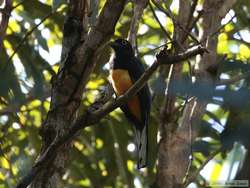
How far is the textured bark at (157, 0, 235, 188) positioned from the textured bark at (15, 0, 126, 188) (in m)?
0.71

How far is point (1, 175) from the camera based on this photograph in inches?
213

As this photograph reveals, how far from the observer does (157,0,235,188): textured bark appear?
13.1 ft

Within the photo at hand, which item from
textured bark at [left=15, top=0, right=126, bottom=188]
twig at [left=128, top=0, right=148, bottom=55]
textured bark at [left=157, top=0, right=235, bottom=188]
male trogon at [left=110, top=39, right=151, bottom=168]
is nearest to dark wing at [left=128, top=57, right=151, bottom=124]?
male trogon at [left=110, top=39, right=151, bottom=168]

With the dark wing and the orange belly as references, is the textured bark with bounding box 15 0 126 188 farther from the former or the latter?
the dark wing

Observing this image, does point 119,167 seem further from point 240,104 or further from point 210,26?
point 240,104

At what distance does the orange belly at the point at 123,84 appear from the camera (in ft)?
16.2

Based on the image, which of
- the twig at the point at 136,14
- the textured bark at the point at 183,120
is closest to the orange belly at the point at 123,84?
the textured bark at the point at 183,120

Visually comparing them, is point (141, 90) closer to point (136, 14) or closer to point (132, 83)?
point (132, 83)

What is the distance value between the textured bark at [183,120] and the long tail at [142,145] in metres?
0.41

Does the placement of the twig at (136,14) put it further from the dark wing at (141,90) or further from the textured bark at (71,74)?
the dark wing at (141,90)

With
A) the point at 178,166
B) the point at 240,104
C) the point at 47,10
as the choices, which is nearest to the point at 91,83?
the point at 47,10

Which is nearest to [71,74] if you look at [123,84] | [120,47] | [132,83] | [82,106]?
[123,84]

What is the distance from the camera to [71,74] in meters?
3.29

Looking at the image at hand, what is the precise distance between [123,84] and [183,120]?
3.08 feet
